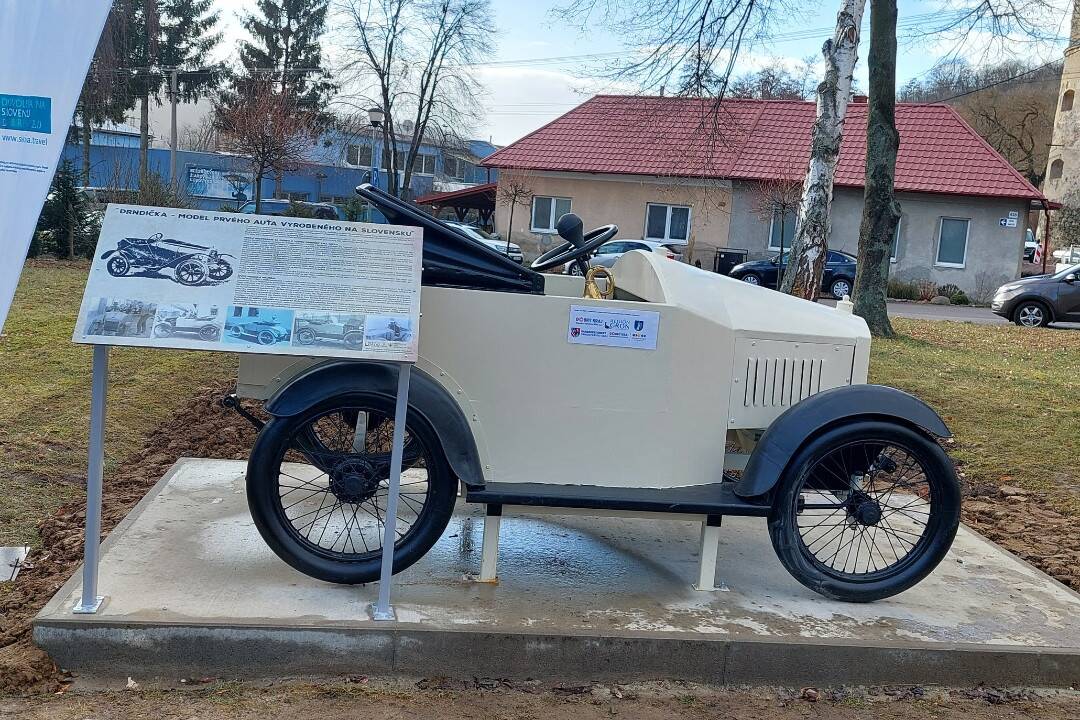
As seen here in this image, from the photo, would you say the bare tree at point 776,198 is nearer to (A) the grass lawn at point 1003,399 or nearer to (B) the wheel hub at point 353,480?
(A) the grass lawn at point 1003,399

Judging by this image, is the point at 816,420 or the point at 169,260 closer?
the point at 169,260

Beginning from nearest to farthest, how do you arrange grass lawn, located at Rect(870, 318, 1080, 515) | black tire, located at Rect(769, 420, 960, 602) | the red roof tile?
black tire, located at Rect(769, 420, 960, 602)
grass lawn, located at Rect(870, 318, 1080, 515)
the red roof tile

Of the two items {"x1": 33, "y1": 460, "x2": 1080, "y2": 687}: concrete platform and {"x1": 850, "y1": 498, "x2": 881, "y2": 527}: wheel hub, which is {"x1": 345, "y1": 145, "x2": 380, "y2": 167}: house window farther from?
{"x1": 850, "y1": 498, "x2": 881, "y2": 527}: wheel hub

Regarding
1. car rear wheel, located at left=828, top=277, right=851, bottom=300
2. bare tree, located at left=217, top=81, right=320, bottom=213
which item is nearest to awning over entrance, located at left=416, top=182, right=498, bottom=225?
bare tree, located at left=217, top=81, right=320, bottom=213

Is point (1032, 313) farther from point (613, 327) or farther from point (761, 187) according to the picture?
point (613, 327)

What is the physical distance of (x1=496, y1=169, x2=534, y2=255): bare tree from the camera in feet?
106

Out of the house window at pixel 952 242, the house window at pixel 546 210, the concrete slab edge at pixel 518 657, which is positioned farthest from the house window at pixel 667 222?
the concrete slab edge at pixel 518 657

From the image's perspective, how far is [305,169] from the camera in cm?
4450

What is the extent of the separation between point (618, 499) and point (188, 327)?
5.49 ft

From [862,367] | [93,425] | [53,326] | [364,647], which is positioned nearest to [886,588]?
[862,367]

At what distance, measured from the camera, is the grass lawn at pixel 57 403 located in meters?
5.33

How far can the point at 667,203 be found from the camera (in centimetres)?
3112

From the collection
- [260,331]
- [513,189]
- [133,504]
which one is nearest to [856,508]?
[260,331]

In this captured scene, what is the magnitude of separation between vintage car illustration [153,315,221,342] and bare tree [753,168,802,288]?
951 inches
